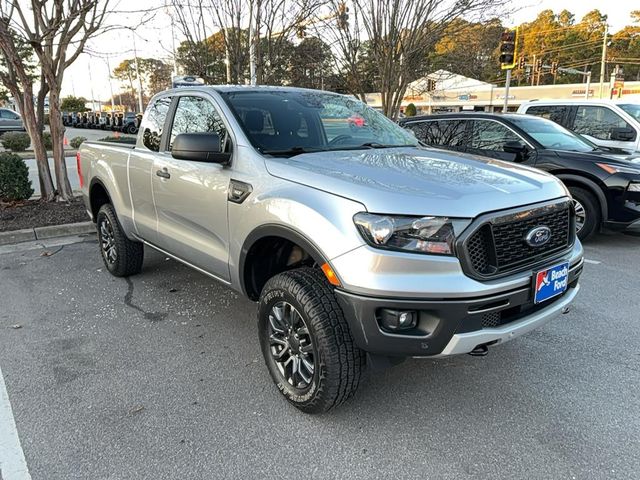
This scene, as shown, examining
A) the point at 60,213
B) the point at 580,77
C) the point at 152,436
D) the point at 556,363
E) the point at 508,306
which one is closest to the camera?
the point at 508,306

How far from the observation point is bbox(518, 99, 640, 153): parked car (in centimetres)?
789

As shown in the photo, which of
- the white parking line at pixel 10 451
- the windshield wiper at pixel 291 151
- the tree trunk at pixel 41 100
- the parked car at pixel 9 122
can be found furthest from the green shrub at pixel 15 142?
the windshield wiper at pixel 291 151

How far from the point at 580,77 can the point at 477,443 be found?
9131cm

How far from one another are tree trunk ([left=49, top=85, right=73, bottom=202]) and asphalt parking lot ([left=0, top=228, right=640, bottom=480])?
410cm

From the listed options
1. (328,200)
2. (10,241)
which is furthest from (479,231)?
(10,241)

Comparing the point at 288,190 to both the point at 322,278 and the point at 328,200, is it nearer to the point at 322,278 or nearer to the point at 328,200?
the point at 328,200

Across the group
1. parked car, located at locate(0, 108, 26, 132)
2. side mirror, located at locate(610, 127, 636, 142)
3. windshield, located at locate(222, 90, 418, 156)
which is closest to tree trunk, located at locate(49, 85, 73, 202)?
windshield, located at locate(222, 90, 418, 156)

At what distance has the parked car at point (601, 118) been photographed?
7887 millimetres

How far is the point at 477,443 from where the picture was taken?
255 centimetres

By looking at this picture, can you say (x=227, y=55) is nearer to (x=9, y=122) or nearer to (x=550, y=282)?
(x=550, y=282)

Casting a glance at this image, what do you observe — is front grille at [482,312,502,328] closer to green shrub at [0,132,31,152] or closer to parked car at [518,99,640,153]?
parked car at [518,99,640,153]

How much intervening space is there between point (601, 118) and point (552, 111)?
2.58ft

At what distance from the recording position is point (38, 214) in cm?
727

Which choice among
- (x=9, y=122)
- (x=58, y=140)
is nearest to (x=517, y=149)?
(x=58, y=140)
